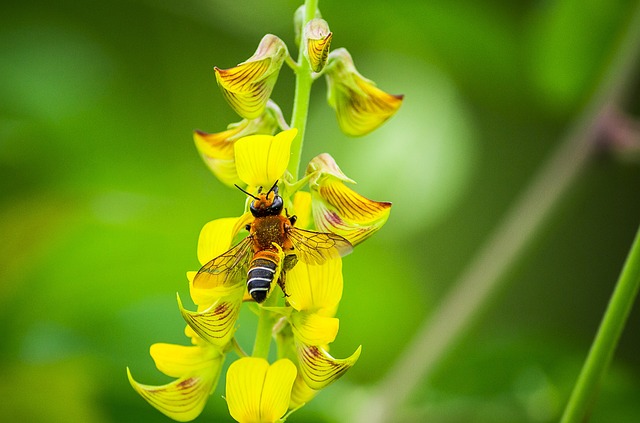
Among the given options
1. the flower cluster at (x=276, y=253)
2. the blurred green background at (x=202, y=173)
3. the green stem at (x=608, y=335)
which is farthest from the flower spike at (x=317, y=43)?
the blurred green background at (x=202, y=173)

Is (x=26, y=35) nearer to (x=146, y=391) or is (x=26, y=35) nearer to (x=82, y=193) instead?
(x=82, y=193)

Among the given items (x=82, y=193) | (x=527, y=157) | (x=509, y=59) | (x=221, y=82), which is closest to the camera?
(x=221, y=82)

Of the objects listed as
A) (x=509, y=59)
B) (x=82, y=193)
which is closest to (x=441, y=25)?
(x=509, y=59)

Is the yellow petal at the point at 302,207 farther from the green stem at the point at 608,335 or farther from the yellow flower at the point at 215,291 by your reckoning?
the green stem at the point at 608,335

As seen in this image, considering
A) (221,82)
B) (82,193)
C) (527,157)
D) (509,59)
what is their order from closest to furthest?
(221,82) < (82,193) < (509,59) < (527,157)

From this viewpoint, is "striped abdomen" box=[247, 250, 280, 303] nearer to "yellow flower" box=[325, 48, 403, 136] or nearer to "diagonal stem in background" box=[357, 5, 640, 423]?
"yellow flower" box=[325, 48, 403, 136]

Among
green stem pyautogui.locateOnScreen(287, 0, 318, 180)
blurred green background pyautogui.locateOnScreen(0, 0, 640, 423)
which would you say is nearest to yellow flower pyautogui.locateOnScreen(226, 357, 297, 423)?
green stem pyautogui.locateOnScreen(287, 0, 318, 180)
